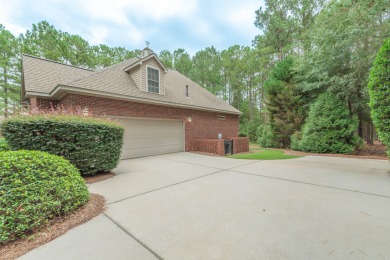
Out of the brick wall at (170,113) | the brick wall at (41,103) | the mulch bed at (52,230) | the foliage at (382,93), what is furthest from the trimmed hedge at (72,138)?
the foliage at (382,93)

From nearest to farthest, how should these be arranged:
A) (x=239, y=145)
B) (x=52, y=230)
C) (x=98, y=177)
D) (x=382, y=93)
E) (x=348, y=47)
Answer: (x=52, y=230)
(x=382, y=93)
(x=98, y=177)
(x=348, y=47)
(x=239, y=145)

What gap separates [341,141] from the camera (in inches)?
342

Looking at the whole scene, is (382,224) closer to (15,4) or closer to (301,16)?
(15,4)

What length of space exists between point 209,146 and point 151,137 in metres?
3.25

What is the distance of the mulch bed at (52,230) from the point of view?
74.4 inches

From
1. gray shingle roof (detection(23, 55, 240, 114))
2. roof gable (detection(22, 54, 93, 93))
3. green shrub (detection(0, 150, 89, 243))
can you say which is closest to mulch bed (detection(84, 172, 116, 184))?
green shrub (detection(0, 150, 89, 243))

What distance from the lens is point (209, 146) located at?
9656 mm

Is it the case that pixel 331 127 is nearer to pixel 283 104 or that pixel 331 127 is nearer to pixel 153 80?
pixel 283 104

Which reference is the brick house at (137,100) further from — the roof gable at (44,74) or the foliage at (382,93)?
the foliage at (382,93)

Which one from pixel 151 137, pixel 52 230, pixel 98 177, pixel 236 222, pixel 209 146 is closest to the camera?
pixel 52 230

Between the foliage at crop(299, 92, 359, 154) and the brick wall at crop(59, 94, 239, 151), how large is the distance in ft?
19.0

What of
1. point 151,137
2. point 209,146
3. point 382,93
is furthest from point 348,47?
point 151,137

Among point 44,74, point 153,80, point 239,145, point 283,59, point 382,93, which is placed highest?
point 283,59

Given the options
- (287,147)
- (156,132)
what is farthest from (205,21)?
(287,147)
